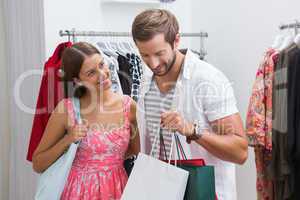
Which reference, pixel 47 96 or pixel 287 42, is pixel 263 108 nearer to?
pixel 287 42

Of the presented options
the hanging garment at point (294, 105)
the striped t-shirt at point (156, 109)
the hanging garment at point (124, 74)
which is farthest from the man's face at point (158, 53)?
the hanging garment at point (124, 74)

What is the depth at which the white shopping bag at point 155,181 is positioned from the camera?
956 millimetres

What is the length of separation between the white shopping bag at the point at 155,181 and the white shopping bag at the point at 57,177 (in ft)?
0.93

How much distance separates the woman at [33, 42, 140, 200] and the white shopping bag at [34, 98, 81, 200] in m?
0.03

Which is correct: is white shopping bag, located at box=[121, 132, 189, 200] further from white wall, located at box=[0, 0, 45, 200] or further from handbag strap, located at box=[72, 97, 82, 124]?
white wall, located at box=[0, 0, 45, 200]

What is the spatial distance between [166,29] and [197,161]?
40cm

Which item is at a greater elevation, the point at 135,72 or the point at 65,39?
the point at 65,39

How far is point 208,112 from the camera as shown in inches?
42.9

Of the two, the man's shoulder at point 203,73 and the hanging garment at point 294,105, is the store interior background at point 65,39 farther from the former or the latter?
the man's shoulder at point 203,73

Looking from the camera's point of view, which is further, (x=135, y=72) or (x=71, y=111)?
(x=135, y=72)

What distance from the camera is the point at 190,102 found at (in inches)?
44.8

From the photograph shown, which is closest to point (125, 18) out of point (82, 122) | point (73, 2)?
point (73, 2)

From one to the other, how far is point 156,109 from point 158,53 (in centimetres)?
25

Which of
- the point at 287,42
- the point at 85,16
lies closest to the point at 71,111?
the point at 287,42
